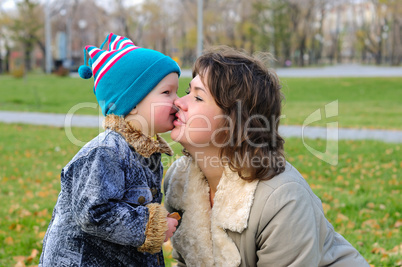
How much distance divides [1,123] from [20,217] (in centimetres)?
719

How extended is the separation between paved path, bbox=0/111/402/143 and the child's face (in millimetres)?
4872

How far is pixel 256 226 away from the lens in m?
1.96

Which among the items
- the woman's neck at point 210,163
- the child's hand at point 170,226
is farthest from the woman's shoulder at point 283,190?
the child's hand at point 170,226

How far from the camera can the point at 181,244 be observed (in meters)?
2.31

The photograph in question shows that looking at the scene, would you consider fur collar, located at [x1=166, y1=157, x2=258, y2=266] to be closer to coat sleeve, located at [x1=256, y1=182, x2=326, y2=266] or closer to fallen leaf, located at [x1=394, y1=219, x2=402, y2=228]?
coat sleeve, located at [x1=256, y1=182, x2=326, y2=266]

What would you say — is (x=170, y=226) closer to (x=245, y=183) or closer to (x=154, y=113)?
(x=245, y=183)

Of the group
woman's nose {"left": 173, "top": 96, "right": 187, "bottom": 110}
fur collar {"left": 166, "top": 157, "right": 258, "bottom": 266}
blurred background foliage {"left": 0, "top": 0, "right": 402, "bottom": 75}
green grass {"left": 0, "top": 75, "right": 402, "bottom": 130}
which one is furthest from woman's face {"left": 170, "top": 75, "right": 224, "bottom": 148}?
blurred background foliage {"left": 0, "top": 0, "right": 402, "bottom": 75}

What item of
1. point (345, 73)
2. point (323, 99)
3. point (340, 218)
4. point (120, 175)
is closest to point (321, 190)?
point (340, 218)

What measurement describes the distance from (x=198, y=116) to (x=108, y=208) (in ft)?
1.94

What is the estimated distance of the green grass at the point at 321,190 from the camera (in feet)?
12.1

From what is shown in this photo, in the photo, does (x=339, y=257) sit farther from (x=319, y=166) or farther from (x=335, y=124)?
(x=335, y=124)

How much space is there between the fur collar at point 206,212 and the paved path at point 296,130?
4.67m

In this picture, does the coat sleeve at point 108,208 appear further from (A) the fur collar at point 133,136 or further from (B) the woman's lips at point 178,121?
(B) the woman's lips at point 178,121

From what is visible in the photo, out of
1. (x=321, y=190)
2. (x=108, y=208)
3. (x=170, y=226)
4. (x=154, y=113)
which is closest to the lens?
(x=108, y=208)
